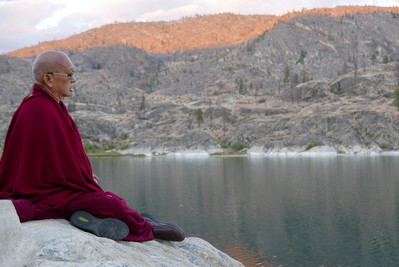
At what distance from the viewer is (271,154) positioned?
124 metres

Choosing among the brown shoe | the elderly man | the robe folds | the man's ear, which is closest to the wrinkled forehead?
the man's ear

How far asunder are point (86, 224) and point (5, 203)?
1.24 m

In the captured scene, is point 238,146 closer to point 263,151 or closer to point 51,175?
point 263,151

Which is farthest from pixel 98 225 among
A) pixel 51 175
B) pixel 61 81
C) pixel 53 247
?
pixel 61 81

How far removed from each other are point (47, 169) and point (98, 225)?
97cm

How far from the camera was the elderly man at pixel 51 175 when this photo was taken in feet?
18.6

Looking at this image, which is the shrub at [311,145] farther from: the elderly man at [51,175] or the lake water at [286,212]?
the elderly man at [51,175]

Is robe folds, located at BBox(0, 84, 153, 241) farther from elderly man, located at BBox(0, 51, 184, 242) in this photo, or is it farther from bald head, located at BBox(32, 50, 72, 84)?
bald head, located at BBox(32, 50, 72, 84)

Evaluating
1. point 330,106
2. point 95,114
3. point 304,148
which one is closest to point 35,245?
point 304,148

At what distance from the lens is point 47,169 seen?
18.8 feet

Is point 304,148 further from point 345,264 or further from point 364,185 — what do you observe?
point 345,264

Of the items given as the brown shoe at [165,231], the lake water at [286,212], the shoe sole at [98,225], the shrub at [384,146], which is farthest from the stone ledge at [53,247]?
the shrub at [384,146]

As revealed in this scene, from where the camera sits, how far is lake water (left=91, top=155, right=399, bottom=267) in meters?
25.8

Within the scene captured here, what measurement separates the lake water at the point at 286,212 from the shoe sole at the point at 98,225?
19.5 m
